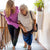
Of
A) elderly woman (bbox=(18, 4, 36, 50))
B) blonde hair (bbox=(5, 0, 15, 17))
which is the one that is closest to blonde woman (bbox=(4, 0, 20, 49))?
blonde hair (bbox=(5, 0, 15, 17))

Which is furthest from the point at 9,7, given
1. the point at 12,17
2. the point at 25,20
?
the point at 25,20

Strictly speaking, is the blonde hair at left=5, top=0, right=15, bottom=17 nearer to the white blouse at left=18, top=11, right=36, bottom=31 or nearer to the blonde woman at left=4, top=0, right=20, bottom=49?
the blonde woman at left=4, top=0, right=20, bottom=49

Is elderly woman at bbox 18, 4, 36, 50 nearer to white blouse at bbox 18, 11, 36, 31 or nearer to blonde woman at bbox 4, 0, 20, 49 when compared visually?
white blouse at bbox 18, 11, 36, 31

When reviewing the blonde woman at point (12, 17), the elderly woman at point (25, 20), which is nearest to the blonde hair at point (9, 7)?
the blonde woman at point (12, 17)

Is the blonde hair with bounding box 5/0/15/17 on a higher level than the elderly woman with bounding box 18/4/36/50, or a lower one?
higher

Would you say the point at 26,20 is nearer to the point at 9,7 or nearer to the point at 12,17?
the point at 12,17

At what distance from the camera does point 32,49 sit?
8.65 feet

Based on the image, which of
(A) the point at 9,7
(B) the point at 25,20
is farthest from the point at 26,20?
(A) the point at 9,7

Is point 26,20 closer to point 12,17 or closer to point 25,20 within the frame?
point 25,20

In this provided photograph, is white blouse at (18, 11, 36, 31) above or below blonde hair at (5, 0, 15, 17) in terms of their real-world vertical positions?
below

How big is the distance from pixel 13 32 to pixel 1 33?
336mm

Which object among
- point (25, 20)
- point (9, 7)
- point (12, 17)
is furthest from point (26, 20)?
point (9, 7)

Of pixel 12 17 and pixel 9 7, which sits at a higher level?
pixel 9 7

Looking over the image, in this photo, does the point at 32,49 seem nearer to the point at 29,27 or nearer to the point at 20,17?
the point at 29,27
